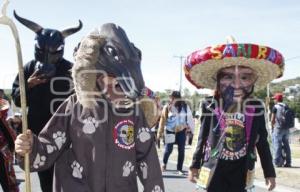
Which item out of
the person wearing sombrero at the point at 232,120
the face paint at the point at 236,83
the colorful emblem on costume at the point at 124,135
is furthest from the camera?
the face paint at the point at 236,83

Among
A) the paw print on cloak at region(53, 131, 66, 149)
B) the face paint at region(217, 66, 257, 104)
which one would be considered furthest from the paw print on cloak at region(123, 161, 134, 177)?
the face paint at region(217, 66, 257, 104)

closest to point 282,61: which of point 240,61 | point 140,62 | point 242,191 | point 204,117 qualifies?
point 240,61

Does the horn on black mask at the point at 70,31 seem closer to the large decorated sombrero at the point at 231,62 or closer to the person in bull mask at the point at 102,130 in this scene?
the large decorated sombrero at the point at 231,62

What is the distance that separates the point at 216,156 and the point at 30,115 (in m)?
1.60

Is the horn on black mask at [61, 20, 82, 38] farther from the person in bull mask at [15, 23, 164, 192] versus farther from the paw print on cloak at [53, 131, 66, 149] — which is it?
the paw print on cloak at [53, 131, 66, 149]

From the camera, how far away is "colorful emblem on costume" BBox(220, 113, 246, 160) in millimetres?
4147

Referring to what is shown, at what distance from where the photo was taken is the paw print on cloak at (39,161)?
2.94m

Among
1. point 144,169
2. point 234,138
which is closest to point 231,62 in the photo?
point 234,138

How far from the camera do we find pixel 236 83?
425 cm

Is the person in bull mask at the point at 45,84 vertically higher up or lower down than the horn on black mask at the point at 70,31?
lower down

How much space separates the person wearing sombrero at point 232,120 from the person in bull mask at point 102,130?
3.72 ft

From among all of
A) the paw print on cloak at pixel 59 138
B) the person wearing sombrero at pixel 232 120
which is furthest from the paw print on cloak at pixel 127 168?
the person wearing sombrero at pixel 232 120

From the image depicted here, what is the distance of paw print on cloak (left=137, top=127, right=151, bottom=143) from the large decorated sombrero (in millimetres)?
1178

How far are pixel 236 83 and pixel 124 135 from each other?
1.53 m
